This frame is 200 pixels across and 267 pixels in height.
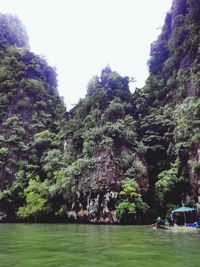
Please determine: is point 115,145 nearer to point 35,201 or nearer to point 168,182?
point 168,182

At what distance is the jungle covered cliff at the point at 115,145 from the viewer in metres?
33.7

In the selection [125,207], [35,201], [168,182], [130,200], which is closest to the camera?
[125,207]

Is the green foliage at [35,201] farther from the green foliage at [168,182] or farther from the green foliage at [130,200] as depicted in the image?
the green foliage at [168,182]

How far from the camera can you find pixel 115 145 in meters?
37.3

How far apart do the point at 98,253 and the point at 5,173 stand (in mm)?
35881

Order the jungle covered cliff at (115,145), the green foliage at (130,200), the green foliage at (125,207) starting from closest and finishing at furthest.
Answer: the green foliage at (125,207), the green foliage at (130,200), the jungle covered cliff at (115,145)

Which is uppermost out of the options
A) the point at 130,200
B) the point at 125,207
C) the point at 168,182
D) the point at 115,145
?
the point at 115,145

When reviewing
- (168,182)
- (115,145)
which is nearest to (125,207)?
(168,182)

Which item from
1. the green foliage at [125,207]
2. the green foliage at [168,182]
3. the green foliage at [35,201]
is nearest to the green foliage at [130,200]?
the green foliage at [125,207]

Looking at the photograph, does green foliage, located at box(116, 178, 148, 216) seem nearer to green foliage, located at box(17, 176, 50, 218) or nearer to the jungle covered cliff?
the jungle covered cliff

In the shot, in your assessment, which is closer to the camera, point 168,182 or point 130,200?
point 168,182

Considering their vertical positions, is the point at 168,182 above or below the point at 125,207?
above

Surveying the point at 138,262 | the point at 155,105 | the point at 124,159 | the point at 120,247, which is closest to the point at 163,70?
the point at 155,105

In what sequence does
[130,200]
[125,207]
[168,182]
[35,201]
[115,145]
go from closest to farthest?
[125,207] → [168,182] → [130,200] → [115,145] → [35,201]
